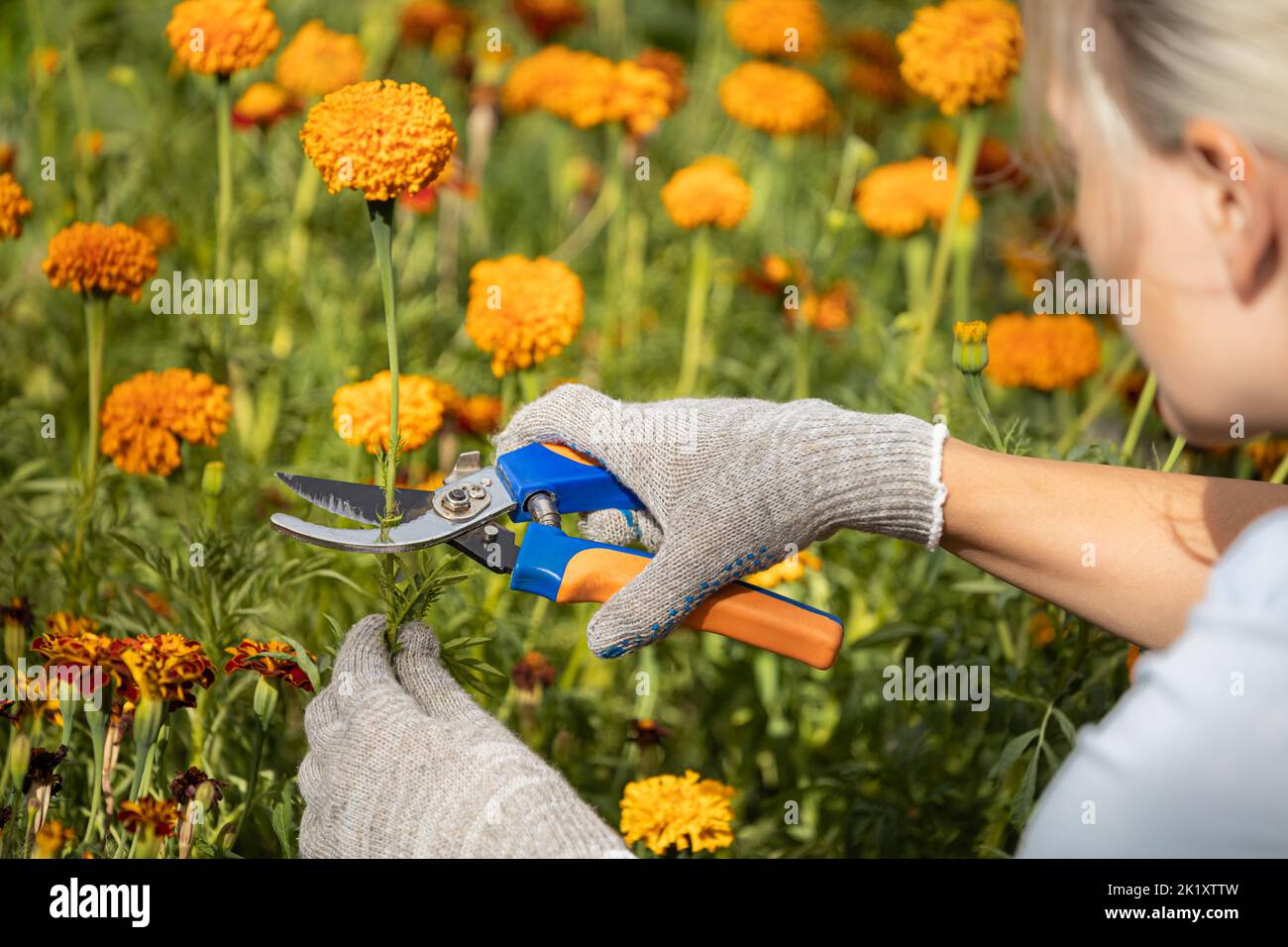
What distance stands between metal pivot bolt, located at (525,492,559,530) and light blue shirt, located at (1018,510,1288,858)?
1.71 feet

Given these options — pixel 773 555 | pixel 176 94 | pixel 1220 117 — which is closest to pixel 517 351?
pixel 773 555

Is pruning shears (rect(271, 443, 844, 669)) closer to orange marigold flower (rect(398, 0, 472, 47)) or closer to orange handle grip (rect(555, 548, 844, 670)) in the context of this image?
orange handle grip (rect(555, 548, 844, 670))

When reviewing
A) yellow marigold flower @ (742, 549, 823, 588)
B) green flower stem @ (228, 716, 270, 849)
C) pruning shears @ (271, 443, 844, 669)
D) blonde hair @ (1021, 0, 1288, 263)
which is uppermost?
blonde hair @ (1021, 0, 1288, 263)

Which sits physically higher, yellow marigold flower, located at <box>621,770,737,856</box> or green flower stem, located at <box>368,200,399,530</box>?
green flower stem, located at <box>368,200,399,530</box>

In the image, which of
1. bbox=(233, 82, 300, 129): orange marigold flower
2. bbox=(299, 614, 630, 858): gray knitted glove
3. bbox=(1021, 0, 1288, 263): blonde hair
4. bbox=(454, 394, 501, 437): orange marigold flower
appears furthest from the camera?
bbox=(233, 82, 300, 129): orange marigold flower

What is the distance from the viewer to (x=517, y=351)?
57.7 inches

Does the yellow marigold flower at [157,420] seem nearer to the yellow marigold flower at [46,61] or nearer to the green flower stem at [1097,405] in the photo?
the yellow marigold flower at [46,61]

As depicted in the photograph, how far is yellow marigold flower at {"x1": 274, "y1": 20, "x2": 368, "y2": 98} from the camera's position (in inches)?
80.2

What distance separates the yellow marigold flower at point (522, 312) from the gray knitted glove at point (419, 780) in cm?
45

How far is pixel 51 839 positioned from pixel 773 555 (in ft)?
2.09

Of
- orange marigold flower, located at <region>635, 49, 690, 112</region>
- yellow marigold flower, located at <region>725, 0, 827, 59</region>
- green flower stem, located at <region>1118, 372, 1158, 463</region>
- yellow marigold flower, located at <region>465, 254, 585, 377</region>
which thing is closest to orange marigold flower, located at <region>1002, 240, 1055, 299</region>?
yellow marigold flower, located at <region>725, 0, 827, 59</region>

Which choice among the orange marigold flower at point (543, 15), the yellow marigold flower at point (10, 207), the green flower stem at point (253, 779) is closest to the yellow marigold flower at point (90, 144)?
the yellow marigold flower at point (10, 207)

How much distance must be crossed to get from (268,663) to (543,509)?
270 millimetres

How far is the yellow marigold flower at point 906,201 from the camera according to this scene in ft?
6.50
